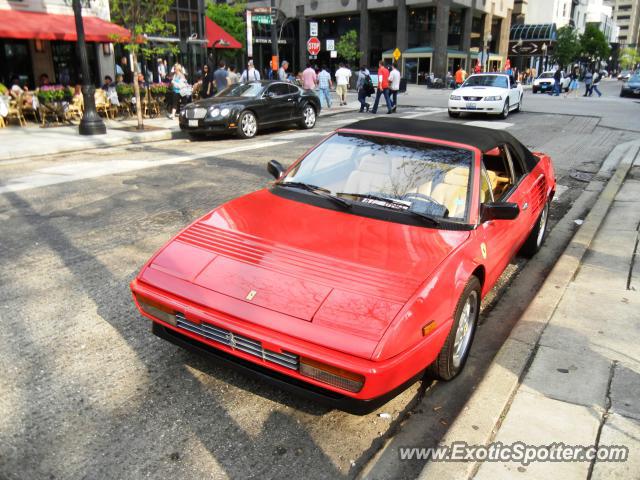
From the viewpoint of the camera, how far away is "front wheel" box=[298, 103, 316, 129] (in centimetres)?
1617

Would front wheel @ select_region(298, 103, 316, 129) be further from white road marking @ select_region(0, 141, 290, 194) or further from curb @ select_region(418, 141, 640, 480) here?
curb @ select_region(418, 141, 640, 480)

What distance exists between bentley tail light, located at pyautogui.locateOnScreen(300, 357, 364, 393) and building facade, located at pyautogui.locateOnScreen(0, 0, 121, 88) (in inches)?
A: 658

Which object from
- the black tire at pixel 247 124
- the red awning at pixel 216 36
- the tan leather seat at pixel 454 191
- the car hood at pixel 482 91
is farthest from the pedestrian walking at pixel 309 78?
the tan leather seat at pixel 454 191

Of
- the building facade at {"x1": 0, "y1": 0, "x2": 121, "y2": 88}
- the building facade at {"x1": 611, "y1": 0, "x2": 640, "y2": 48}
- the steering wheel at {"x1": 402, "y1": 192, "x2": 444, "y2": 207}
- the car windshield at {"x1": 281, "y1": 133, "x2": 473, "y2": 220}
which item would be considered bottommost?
the steering wheel at {"x1": 402, "y1": 192, "x2": 444, "y2": 207}

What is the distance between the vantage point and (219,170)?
973 centimetres

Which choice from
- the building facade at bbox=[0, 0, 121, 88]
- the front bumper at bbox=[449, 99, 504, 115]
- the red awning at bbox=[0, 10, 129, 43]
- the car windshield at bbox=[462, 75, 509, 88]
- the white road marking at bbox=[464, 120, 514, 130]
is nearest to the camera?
the white road marking at bbox=[464, 120, 514, 130]

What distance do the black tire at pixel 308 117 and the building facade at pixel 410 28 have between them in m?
37.3

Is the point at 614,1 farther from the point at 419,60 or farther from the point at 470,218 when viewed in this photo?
the point at 470,218

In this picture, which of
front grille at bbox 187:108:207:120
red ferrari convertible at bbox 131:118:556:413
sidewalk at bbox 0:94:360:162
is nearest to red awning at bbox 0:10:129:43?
sidewalk at bbox 0:94:360:162

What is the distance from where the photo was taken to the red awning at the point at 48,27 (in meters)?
16.5

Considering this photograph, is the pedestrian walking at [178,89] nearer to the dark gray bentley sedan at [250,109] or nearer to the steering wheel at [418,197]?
the dark gray bentley sedan at [250,109]

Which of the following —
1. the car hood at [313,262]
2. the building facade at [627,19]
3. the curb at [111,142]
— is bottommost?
the curb at [111,142]

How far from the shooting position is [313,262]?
10.2 ft

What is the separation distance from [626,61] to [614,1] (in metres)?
58.8
